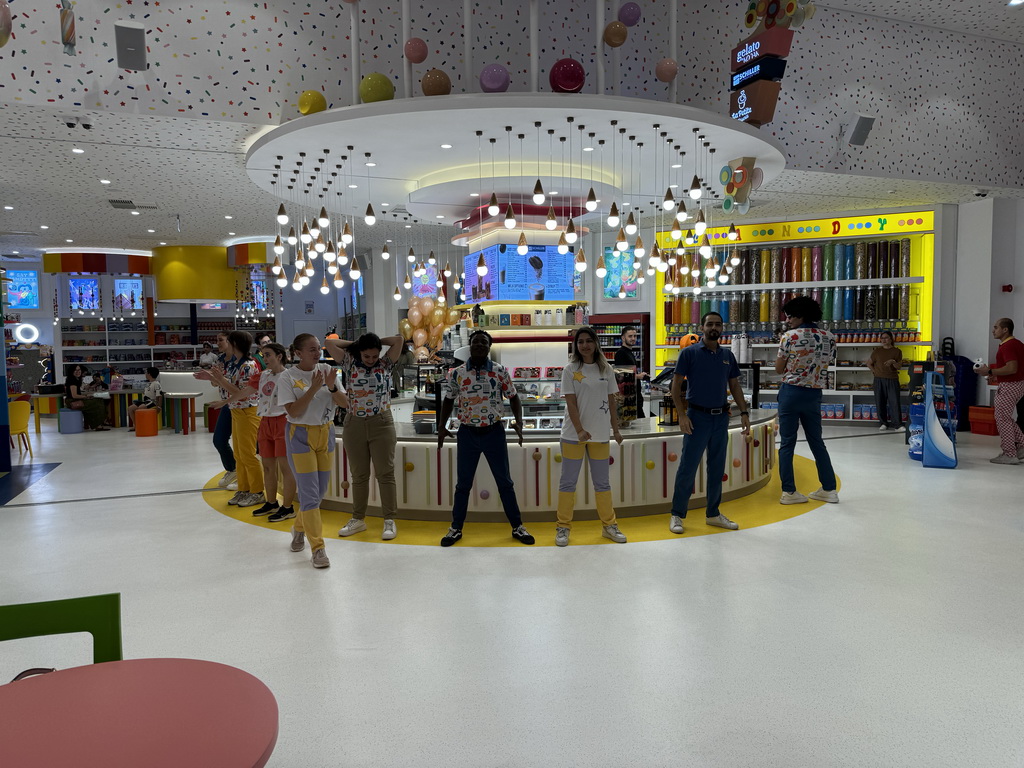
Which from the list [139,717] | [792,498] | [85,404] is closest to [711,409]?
[792,498]

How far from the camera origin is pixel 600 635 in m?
3.55

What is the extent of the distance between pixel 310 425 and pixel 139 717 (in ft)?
10.7

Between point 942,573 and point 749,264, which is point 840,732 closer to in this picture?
point 942,573

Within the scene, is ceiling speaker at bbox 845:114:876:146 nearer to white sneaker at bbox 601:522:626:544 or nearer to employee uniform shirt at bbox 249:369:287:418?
white sneaker at bbox 601:522:626:544

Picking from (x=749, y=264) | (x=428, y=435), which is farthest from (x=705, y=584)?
(x=749, y=264)

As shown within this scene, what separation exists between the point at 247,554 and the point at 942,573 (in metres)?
4.82

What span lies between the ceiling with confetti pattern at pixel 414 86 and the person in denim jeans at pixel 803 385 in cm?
223

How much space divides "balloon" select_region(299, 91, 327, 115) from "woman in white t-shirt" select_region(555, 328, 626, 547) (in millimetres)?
3496

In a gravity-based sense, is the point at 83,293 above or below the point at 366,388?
above

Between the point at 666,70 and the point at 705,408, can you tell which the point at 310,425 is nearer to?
the point at 705,408

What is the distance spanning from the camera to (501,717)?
9.14 ft

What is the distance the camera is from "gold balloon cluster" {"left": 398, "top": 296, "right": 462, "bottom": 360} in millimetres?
11312

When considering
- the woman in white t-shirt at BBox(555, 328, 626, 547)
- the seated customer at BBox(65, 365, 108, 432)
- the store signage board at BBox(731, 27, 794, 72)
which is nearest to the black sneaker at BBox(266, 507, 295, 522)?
the woman in white t-shirt at BBox(555, 328, 626, 547)

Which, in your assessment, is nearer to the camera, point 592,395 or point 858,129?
point 592,395
